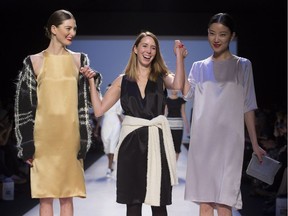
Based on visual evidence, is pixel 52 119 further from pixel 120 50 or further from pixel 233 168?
pixel 120 50

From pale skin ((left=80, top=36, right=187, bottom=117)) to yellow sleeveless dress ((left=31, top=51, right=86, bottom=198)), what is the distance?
103mm

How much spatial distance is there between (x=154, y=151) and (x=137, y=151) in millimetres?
87

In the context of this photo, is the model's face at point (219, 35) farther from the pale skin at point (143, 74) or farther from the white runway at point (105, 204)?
the white runway at point (105, 204)

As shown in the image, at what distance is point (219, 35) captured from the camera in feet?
11.0

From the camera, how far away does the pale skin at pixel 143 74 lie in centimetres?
324

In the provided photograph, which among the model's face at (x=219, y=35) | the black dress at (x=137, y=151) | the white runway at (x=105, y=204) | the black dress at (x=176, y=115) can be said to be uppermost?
the model's face at (x=219, y=35)

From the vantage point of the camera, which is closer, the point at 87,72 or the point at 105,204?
the point at 87,72

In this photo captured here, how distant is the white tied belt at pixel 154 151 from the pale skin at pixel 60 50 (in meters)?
0.37

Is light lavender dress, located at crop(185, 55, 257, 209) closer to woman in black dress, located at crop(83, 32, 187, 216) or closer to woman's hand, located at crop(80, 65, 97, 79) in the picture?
woman in black dress, located at crop(83, 32, 187, 216)

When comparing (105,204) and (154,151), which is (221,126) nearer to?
(154,151)

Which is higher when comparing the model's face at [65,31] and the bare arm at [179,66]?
the model's face at [65,31]

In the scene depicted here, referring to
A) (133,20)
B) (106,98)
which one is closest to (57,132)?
(106,98)

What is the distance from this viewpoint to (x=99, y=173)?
780cm

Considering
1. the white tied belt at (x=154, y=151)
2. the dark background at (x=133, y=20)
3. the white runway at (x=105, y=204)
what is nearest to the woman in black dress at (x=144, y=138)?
the white tied belt at (x=154, y=151)
